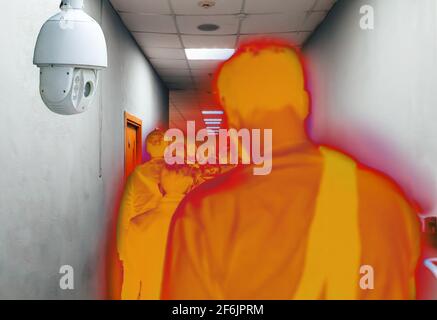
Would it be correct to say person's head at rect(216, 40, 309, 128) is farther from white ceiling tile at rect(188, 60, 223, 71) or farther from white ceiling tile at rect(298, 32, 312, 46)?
white ceiling tile at rect(188, 60, 223, 71)

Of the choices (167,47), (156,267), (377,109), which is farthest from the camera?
(167,47)

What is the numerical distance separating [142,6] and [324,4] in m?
1.44

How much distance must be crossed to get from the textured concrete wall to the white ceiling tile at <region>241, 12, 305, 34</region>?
1.25 meters

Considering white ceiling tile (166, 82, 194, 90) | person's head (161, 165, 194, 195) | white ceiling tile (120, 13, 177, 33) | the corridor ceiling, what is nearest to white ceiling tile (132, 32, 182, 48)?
the corridor ceiling

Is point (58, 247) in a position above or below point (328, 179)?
below

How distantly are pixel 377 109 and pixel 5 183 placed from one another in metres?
1.95

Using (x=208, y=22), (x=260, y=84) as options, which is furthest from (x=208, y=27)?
(x=260, y=84)

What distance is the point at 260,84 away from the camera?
1131mm

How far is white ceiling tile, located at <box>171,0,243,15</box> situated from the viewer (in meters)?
3.47

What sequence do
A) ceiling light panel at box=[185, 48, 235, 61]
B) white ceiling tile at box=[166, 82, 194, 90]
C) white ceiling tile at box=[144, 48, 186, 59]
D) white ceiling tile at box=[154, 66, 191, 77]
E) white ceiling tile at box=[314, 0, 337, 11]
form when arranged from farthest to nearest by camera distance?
white ceiling tile at box=[166, 82, 194, 90] → white ceiling tile at box=[154, 66, 191, 77] → ceiling light panel at box=[185, 48, 235, 61] → white ceiling tile at box=[144, 48, 186, 59] → white ceiling tile at box=[314, 0, 337, 11]

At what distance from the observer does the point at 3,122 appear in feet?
5.17

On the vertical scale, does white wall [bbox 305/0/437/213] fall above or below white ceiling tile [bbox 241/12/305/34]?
below
